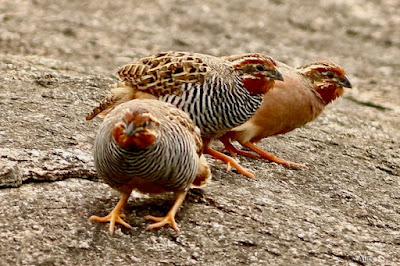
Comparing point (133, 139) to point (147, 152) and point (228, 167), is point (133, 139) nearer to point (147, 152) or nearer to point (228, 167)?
point (147, 152)

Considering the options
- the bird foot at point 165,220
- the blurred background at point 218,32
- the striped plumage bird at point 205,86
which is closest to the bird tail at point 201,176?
the bird foot at point 165,220

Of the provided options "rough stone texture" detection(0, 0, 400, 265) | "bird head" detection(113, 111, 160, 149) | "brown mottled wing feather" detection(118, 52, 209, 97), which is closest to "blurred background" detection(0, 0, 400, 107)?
"rough stone texture" detection(0, 0, 400, 265)

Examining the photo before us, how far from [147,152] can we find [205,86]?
5.27 ft

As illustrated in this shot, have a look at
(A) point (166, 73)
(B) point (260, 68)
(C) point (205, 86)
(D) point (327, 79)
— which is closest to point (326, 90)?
(D) point (327, 79)

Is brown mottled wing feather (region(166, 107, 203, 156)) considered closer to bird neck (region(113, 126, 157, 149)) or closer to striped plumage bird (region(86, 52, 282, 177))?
bird neck (region(113, 126, 157, 149))

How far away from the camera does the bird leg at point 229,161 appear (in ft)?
18.3

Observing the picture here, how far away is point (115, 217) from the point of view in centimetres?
435

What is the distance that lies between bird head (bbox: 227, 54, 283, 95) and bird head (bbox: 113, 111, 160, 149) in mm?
1852

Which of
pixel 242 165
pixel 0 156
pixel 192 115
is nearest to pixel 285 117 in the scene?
pixel 242 165

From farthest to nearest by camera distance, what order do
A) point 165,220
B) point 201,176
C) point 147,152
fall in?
point 201,176 → point 165,220 → point 147,152

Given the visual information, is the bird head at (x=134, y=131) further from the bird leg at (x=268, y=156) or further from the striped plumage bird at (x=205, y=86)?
the bird leg at (x=268, y=156)

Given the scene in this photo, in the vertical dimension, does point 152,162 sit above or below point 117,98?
above

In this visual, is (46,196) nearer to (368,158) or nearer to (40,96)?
(40,96)

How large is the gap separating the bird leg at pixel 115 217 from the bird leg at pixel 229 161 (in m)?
1.37
